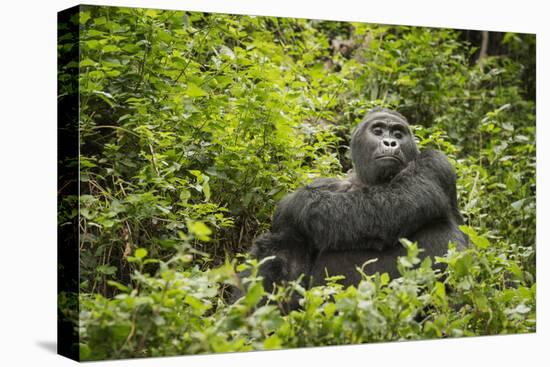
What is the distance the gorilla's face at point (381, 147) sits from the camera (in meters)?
4.82


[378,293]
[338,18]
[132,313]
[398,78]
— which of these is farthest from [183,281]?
[398,78]

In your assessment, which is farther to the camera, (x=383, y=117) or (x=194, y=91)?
(x=383, y=117)

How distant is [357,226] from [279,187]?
496 millimetres

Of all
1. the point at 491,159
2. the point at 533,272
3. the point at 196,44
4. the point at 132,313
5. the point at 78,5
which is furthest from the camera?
the point at 491,159

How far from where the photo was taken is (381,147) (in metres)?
4.84

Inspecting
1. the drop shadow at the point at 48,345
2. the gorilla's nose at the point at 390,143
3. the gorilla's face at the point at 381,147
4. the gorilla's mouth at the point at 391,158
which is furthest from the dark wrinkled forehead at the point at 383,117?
the drop shadow at the point at 48,345

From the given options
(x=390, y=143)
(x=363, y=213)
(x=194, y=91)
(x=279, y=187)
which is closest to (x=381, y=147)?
(x=390, y=143)

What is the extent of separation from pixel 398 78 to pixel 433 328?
6.69 feet

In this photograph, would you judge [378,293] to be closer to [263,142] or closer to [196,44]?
[263,142]

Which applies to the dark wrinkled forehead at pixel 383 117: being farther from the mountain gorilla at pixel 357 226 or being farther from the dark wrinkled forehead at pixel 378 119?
the mountain gorilla at pixel 357 226

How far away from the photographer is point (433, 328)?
14.3 feet

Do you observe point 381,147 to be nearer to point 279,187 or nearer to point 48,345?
point 279,187

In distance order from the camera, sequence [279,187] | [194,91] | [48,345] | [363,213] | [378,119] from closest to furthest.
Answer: [48,345] → [194,91] → [363,213] → [279,187] → [378,119]

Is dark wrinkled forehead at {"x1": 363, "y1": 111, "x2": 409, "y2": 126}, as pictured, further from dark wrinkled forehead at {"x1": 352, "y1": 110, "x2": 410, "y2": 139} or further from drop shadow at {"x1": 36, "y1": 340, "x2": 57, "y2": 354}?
drop shadow at {"x1": 36, "y1": 340, "x2": 57, "y2": 354}
